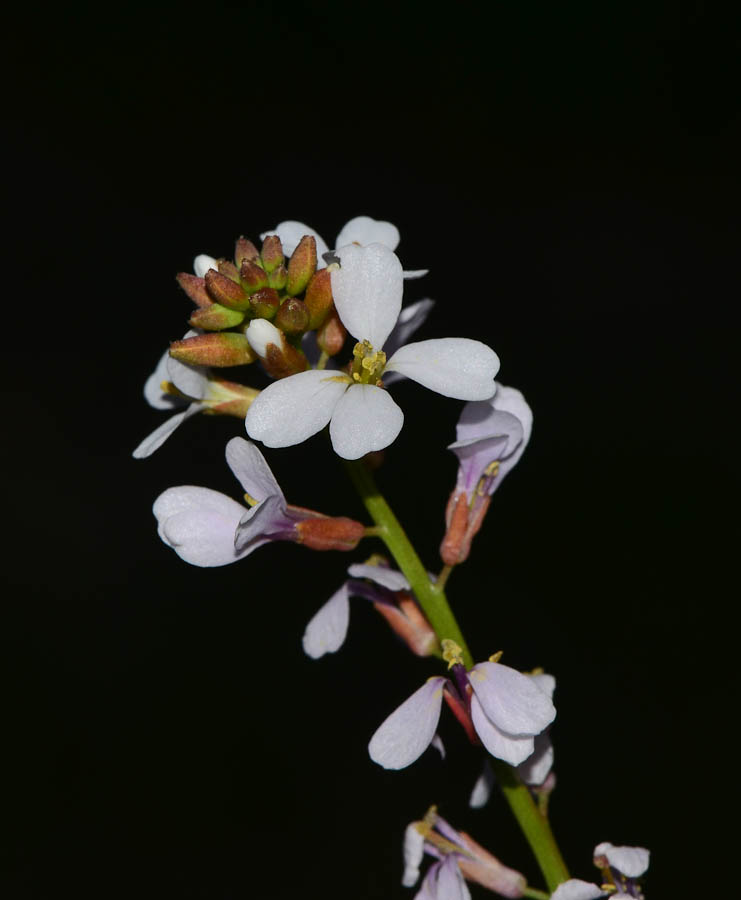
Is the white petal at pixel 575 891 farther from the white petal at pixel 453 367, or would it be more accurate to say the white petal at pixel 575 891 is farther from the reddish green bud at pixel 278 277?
the reddish green bud at pixel 278 277

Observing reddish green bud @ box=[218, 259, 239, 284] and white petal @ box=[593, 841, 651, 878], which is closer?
white petal @ box=[593, 841, 651, 878]

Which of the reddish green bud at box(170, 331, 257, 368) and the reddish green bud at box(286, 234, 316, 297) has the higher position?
the reddish green bud at box(286, 234, 316, 297)

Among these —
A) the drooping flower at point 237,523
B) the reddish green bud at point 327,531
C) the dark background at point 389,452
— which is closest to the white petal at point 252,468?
the drooping flower at point 237,523

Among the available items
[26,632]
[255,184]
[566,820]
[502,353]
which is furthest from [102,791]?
[255,184]

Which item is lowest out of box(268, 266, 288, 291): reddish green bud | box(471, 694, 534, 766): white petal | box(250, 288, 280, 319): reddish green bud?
box(471, 694, 534, 766): white petal

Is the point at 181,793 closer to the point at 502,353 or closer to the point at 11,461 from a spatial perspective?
the point at 11,461

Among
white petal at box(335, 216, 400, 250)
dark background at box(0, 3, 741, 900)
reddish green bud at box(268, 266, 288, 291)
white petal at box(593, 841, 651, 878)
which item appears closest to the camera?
white petal at box(593, 841, 651, 878)

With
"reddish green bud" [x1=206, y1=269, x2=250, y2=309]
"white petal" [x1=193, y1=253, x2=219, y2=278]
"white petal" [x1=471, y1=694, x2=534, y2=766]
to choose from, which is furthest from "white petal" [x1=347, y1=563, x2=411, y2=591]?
"white petal" [x1=193, y1=253, x2=219, y2=278]

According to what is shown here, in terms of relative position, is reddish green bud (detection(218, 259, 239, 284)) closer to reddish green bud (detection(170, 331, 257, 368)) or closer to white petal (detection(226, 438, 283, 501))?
reddish green bud (detection(170, 331, 257, 368))
